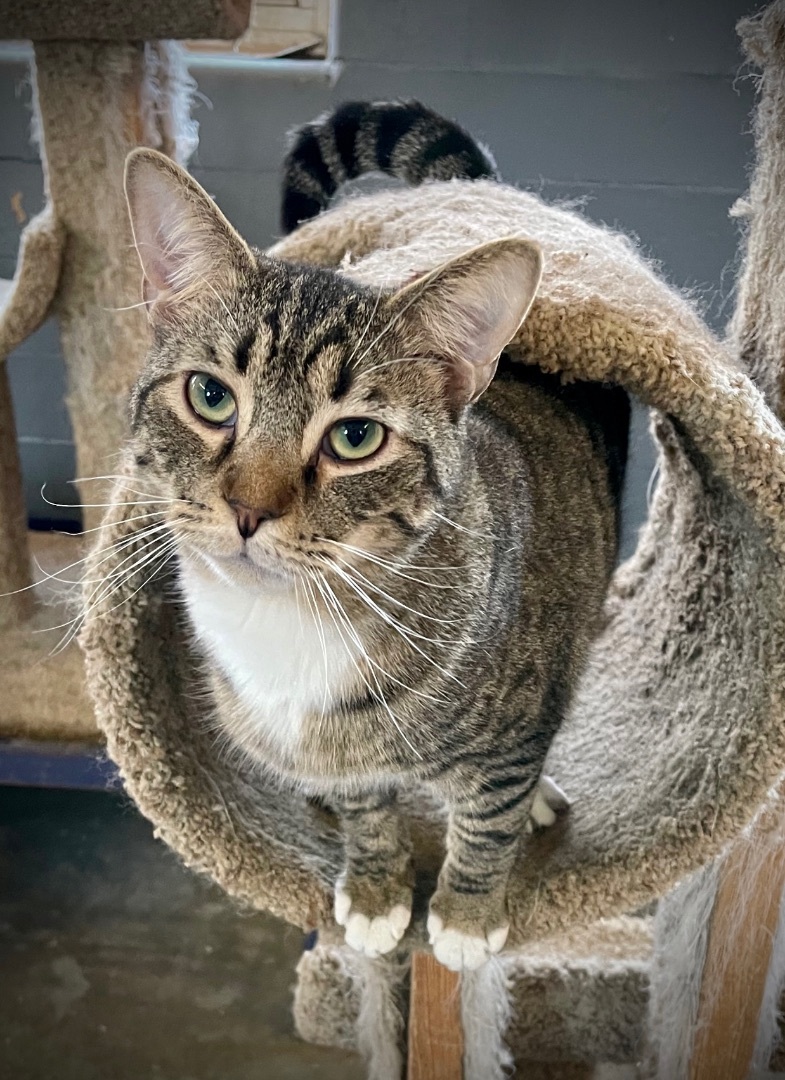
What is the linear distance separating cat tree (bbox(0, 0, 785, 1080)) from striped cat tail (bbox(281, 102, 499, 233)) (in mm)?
88

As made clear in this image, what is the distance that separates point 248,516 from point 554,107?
3.96 feet

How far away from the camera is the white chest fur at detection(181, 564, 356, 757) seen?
2.50 feet

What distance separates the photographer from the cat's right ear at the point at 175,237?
2.35 ft

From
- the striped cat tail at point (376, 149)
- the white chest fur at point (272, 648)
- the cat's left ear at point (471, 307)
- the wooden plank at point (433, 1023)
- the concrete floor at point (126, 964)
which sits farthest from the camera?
the concrete floor at point (126, 964)

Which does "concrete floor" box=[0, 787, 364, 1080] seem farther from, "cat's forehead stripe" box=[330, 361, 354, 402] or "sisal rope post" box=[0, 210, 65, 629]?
"cat's forehead stripe" box=[330, 361, 354, 402]

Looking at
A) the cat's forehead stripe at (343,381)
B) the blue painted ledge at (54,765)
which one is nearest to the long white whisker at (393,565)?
the cat's forehead stripe at (343,381)

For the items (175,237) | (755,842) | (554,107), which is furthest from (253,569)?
(554,107)

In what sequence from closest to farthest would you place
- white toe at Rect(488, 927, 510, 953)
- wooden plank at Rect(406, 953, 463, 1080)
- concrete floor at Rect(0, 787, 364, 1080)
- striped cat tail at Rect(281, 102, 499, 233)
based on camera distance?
white toe at Rect(488, 927, 510, 953) < wooden plank at Rect(406, 953, 463, 1080) < striped cat tail at Rect(281, 102, 499, 233) < concrete floor at Rect(0, 787, 364, 1080)

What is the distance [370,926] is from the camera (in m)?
0.88

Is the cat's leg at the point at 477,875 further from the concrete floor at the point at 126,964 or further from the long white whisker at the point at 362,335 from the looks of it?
the concrete floor at the point at 126,964

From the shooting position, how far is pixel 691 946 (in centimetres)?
107

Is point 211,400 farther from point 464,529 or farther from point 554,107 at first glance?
point 554,107

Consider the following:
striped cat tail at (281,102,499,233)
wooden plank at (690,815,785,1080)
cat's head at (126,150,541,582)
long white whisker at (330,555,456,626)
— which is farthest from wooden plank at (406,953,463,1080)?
striped cat tail at (281,102,499,233)

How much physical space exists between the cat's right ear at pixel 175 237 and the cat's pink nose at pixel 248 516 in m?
0.21
